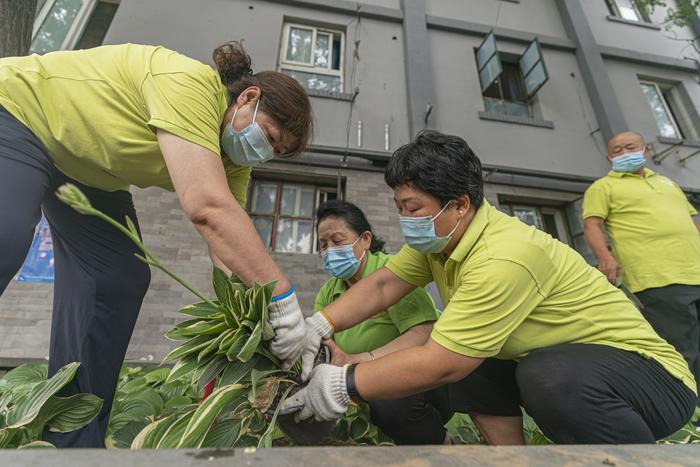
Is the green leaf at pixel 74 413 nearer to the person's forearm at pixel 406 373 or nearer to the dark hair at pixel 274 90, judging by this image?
the person's forearm at pixel 406 373

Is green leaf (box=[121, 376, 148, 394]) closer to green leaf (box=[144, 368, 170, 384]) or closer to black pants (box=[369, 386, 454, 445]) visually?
green leaf (box=[144, 368, 170, 384])

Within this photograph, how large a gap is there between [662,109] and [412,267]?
27.5 feet

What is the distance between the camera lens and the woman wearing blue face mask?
4.73ft

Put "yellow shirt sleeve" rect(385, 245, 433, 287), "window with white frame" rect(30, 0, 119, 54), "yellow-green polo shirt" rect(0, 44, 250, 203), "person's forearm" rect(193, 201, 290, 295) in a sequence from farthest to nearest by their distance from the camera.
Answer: "window with white frame" rect(30, 0, 119, 54), "yellow shirt sleeve" rect(385, 245, 433, 287), "yellow-green polo shirt" rect(0, 44, 250, 203), "person's forearm" rect(193, 201, 290, 295)

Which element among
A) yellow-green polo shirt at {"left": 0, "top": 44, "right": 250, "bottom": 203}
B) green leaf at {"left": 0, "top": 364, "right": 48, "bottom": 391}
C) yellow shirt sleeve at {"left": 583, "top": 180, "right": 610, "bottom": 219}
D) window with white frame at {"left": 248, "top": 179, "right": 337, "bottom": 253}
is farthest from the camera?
window with white frame at {"left": 248, "top": 179, "right": 337, "bottom": 253}

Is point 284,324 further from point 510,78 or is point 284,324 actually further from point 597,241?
point 510,78

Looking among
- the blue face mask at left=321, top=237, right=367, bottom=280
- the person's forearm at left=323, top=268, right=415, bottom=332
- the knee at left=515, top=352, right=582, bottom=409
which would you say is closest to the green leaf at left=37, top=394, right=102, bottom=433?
the person's forearm at left=323, top=268, right=415, bottom=332

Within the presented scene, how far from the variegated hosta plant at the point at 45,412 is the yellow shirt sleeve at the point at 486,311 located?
3.75 ft

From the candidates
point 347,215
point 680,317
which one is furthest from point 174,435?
point 680,317

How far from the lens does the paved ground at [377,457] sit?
0.50 m

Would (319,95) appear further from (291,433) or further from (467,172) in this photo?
(291,433)

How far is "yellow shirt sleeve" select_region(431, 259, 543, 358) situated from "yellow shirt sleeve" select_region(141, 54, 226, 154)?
89cm

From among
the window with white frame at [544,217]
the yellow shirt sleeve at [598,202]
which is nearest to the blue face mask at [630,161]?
the yellow shirt sleeve at [598,202]

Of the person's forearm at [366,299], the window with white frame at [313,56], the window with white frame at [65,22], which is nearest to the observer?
the person's forearm at [366,299]
